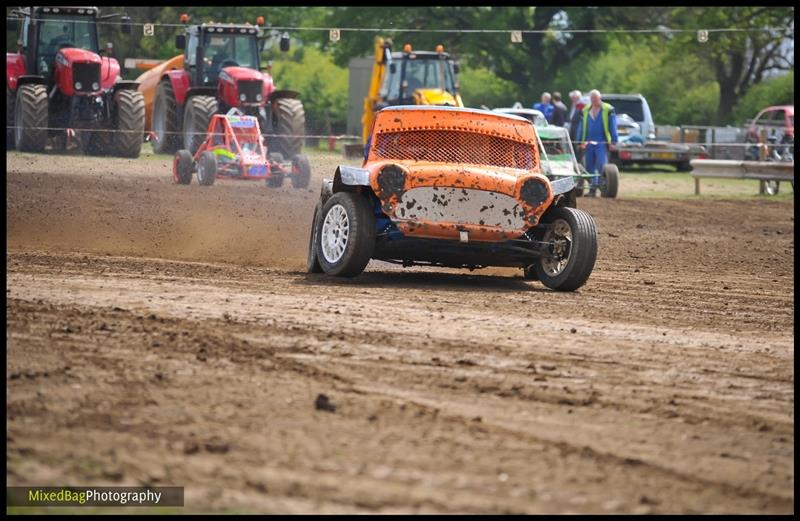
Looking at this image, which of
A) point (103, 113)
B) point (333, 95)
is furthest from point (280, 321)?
point (333, 95)

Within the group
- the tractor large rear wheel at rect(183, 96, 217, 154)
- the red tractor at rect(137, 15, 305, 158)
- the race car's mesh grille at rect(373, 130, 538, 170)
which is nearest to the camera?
the race car's mesh grille at rect(373, 130, 538, 170)

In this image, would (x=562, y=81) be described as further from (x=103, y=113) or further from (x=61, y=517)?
(x=61, y=517)

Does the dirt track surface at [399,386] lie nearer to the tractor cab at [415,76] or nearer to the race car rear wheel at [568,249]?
the race car rear wheel at [568,249]

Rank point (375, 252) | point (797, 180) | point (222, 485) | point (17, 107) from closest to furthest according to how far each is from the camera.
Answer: point (222, 485), point (375, 252), point (797, 180), point (17, 107)

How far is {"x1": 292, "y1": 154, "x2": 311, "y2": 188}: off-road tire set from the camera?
22.5 metres

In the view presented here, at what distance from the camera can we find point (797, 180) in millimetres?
24250

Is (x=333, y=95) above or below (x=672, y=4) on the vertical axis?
below

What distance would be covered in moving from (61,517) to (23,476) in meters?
0.47

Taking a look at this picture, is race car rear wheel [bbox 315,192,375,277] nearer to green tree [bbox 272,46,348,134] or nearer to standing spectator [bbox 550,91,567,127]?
standing spectator [bbox 550,91,567,127]

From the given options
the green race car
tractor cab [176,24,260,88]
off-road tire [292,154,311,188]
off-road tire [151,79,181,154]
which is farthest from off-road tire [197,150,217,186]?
tractor cab [176,24,260,88]

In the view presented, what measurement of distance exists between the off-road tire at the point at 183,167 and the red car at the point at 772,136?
44.4ft

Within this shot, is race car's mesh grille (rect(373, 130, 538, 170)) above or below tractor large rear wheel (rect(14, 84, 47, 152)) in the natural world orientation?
above

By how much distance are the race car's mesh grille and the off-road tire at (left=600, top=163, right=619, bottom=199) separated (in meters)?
12.4

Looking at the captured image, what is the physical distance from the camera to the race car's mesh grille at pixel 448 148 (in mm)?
12164
